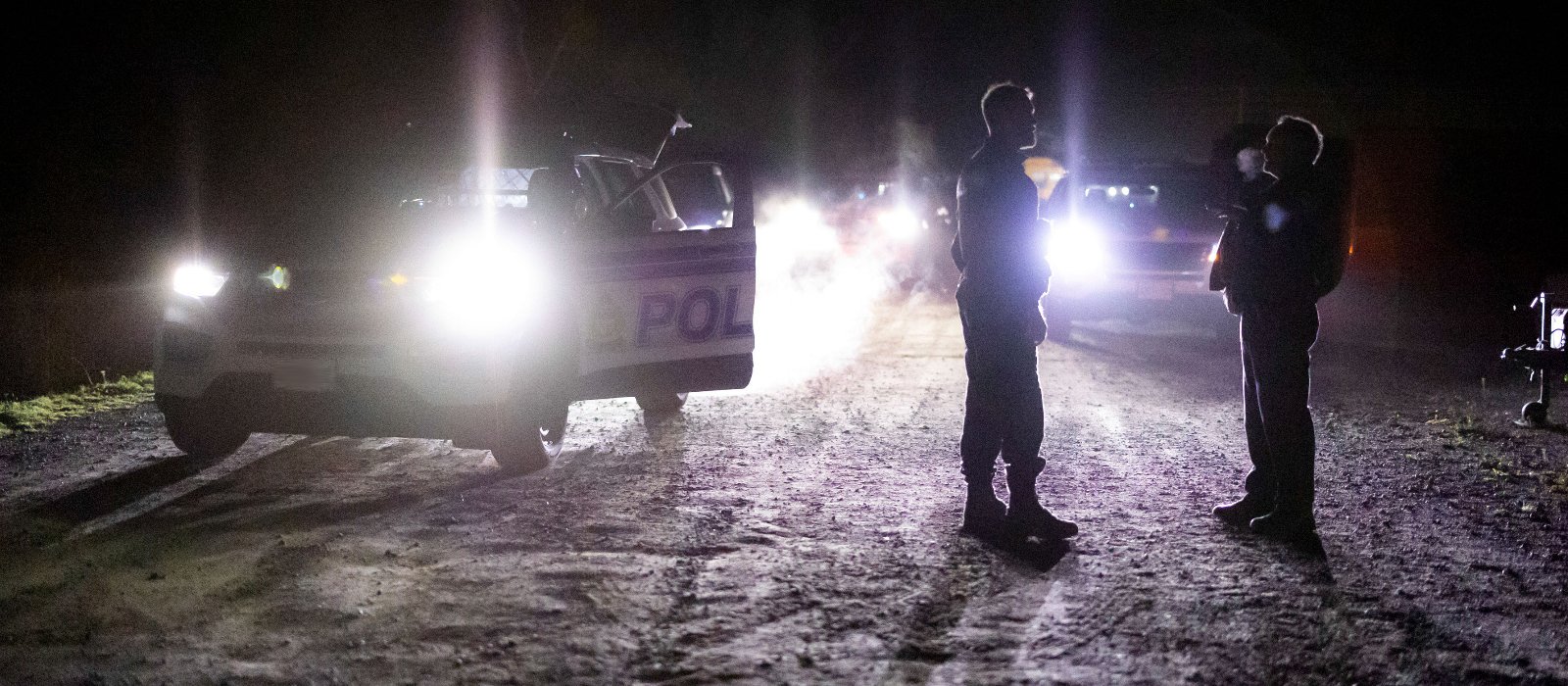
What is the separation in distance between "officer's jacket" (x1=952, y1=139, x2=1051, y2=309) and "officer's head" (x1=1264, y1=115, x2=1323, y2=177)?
103cm

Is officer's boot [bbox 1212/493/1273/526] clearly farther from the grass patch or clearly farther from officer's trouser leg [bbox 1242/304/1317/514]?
the grass patch

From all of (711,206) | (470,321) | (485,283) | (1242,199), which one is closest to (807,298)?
(711,206)

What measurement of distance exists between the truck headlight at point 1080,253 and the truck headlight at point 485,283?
8026 millimetres

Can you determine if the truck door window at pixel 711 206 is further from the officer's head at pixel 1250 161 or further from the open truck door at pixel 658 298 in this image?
the officer's head at pixel 1250 161

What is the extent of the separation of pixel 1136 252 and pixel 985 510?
27.6ft

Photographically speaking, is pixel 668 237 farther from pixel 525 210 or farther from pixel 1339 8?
pixel 1339 8

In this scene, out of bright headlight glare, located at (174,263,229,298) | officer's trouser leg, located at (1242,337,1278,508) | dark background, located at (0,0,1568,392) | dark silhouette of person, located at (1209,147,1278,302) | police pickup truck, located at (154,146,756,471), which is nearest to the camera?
dark silhouette of person, located at (1209,147,1278,302)

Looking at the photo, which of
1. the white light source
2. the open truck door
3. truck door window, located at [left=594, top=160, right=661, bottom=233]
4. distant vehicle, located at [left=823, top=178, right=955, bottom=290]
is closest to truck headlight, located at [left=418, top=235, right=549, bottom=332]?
the open truck door

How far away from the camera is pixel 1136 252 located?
1271 centimetres

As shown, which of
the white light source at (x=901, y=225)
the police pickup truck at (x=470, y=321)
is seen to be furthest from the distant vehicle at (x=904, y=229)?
the police pickup truck at (x=470, y=321)

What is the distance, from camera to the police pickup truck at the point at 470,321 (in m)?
5.74

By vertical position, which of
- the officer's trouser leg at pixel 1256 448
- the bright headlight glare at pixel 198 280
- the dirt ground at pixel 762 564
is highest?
the bright headlight glare at pixel 198 280

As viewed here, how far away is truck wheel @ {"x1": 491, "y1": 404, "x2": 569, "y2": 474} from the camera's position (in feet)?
19.9

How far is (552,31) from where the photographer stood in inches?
759
